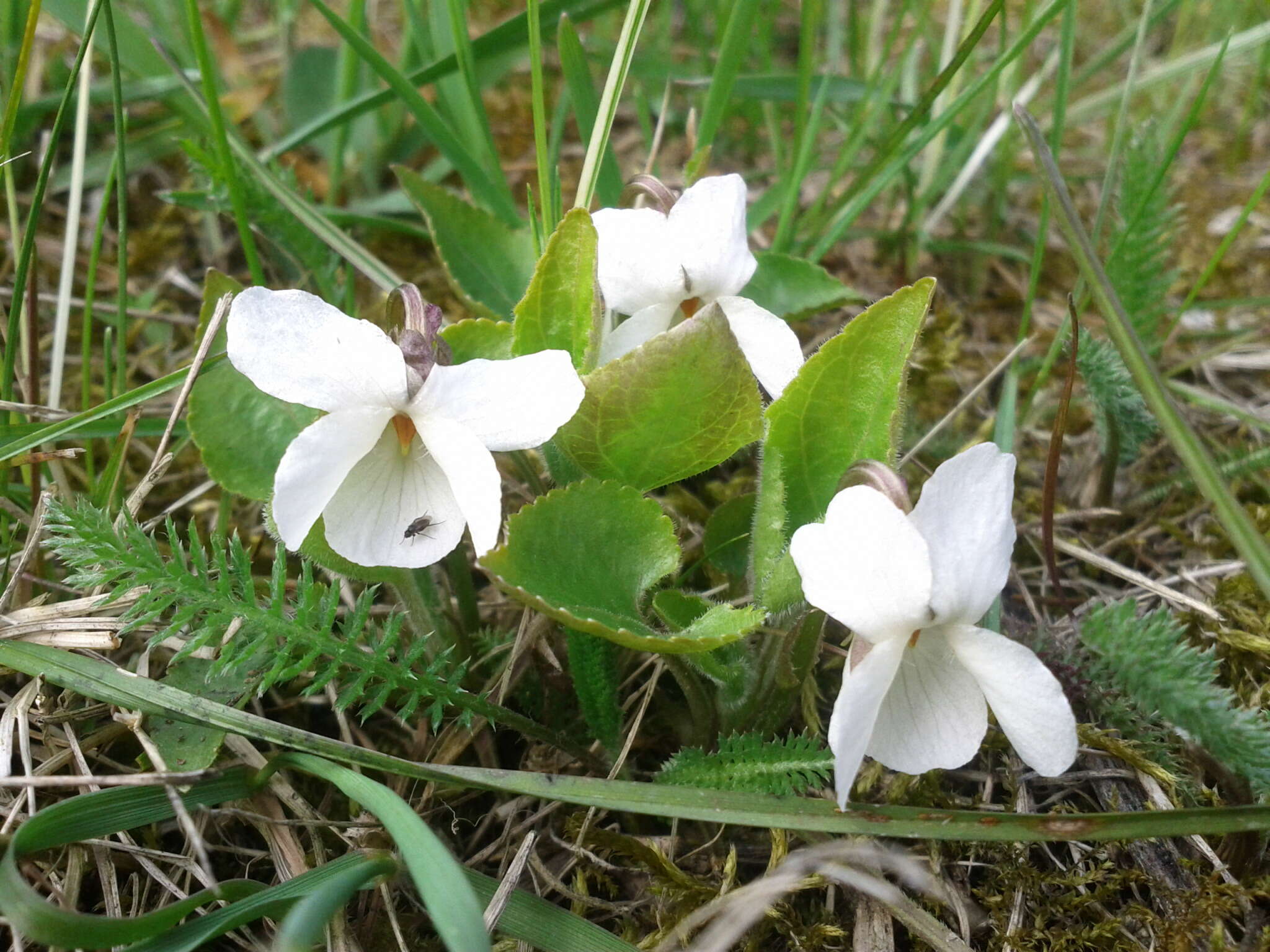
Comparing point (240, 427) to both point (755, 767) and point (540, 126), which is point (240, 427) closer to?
point (540, 126)

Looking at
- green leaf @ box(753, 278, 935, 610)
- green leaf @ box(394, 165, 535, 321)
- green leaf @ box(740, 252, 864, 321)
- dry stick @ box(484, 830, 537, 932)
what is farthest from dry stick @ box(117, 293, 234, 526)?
green leaf @ box(740, 252, 864, 321)

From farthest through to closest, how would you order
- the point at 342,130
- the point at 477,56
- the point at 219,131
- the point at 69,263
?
1. the point at 342,130
2. the point at 477,56
3. the point at 69,263
4. the point at 219,131

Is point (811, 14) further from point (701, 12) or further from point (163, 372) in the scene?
point (163, 372)

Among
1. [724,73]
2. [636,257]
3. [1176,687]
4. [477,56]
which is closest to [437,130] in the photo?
[477,56]

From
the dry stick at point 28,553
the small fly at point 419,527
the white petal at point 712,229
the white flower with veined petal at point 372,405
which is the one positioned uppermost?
the white petal at point 712,229

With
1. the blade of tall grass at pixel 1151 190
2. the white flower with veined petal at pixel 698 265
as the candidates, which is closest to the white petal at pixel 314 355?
the white flower with veined petal at pixel 698 265

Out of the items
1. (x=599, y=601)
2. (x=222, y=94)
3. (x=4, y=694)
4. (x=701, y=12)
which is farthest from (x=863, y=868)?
(x=222, y=94)

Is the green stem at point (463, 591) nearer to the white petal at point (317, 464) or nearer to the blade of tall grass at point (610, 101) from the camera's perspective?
the white petal at point (317, 464)
